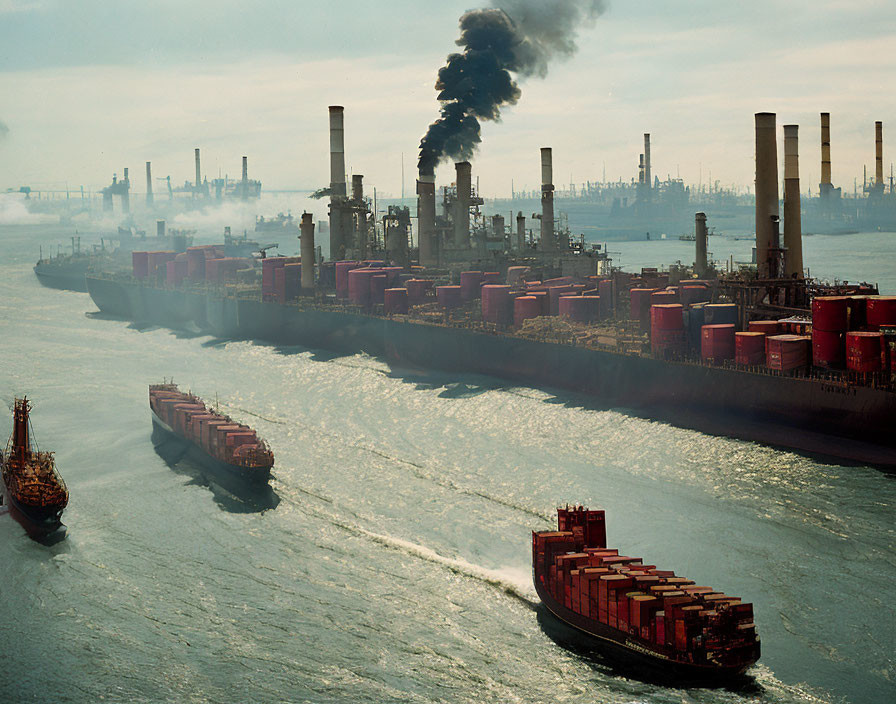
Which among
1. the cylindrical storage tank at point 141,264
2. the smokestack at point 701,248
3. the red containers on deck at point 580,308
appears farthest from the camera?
the cylindrical storage tank at point 141,264

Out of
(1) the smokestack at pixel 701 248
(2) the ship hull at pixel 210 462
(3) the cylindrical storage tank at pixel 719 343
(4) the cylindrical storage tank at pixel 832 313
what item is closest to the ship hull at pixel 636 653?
(2) the ship hull at pixel 210 462

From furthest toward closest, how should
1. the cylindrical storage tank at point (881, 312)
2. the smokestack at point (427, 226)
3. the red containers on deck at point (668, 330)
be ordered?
the smokestack at point (427, 226)
the red containers on deck at point (668, 330)
the cylindrical storage tank at point (881, 312)

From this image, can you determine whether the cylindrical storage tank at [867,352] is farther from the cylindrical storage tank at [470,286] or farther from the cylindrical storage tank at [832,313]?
the cylindrical storage tank at [470,286]

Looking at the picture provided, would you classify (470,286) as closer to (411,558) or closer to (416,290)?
(416,290)

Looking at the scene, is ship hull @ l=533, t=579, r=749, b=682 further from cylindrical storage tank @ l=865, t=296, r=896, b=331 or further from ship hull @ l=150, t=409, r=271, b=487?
cylindrical storage tank @ l=865, t=296, r=896, b=331

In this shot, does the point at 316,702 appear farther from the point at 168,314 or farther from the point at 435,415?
the point at 168,314

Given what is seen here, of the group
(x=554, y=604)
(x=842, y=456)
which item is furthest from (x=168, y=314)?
(x=554, y=604)
